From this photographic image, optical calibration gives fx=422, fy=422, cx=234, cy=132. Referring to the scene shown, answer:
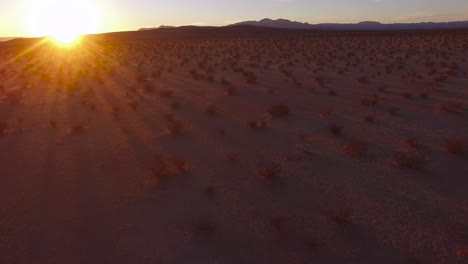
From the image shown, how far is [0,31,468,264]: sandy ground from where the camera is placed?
215 inches

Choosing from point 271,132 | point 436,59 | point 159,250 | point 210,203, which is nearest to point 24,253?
point 159,250

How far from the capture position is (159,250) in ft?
17.8

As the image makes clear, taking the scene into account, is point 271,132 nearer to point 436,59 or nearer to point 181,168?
point 181,168

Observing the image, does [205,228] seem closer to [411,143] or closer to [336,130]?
[336,130]

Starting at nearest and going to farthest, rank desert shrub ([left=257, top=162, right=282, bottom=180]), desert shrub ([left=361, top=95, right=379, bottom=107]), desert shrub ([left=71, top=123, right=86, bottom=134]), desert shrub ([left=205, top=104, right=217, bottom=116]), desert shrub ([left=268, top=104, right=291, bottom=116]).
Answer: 1. desert shrub ([left=257, top=162, right=282, bottom=180])
2. desert shrub ([left=71, top=123, right=86, bottom=134])
3. desert shrub ([left=268, top=104, right=291, bottom=116])
4. desert shrub ([left=205, top=104, right=217, bottom=116])
5. desert shrub ([left=361, top=95, right=379, bottom=107])

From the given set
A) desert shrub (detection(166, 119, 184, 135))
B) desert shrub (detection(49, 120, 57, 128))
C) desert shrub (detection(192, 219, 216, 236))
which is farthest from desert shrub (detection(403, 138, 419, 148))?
desert shrub (detection(49, 120, 57, 128))

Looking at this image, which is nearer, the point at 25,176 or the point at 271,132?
the point at 25,176

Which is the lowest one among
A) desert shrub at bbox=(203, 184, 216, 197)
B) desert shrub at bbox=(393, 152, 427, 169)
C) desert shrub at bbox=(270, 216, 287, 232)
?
desert shrub at bbox=(203, 184, 216, 197)

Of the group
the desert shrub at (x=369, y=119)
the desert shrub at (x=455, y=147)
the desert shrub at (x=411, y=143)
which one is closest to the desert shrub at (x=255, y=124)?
the desert shrub at (x=369, y=119)

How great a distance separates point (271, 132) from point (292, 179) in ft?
9.64

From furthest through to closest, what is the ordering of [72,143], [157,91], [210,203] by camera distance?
[157,91] < [72,143] < [210,203]

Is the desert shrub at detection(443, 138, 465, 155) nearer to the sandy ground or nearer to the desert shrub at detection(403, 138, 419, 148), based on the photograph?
the sandy ground

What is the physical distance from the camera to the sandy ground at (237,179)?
5.47m

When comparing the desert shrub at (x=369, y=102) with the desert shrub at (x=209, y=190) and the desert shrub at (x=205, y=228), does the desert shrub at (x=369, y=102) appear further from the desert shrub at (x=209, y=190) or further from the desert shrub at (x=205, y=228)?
the desert shrub at (x=205, y=228)
